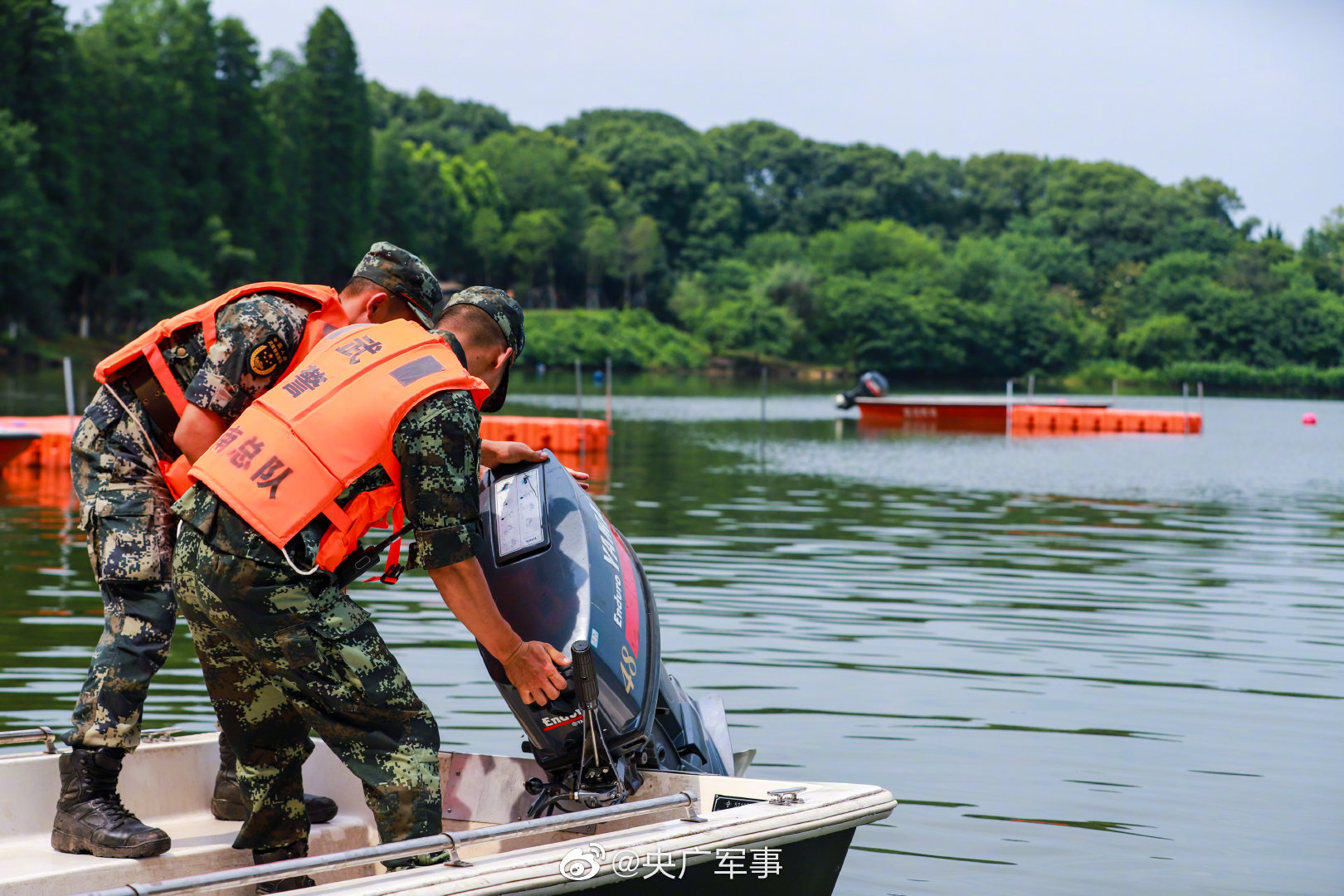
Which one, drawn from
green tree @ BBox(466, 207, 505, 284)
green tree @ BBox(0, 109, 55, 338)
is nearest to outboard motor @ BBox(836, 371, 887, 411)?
green tree @ BBox(0, 109, 55, 338)

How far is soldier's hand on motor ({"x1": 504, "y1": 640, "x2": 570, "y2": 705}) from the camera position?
12.2ft

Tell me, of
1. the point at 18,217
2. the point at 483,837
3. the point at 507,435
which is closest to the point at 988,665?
the point at 483,837

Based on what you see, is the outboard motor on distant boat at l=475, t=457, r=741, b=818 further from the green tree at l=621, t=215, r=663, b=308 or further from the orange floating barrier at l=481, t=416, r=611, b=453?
the green tree at l=621, t=215, r=663, b=308

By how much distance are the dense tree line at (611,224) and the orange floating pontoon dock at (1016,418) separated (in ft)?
115

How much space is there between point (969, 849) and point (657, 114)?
6270 inches

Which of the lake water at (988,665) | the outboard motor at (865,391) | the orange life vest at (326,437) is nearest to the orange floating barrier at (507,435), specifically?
the lake water at (988,665)

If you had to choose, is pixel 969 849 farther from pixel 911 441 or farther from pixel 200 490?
pixel 911 441

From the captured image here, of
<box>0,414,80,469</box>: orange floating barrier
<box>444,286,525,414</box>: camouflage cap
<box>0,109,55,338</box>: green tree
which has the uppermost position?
<box>0,109,55,338</box>: green tree

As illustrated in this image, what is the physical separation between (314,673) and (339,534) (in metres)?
0.32

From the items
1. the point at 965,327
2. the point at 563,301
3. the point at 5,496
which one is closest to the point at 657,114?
the point at 563,301

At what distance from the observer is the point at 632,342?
307 feet

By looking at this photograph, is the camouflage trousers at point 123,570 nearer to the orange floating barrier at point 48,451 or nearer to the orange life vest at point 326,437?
the orange life vest at point 326,437

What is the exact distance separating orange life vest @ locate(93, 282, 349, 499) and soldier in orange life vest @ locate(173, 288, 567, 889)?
18.7 inches

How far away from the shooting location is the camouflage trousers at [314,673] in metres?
3.14
